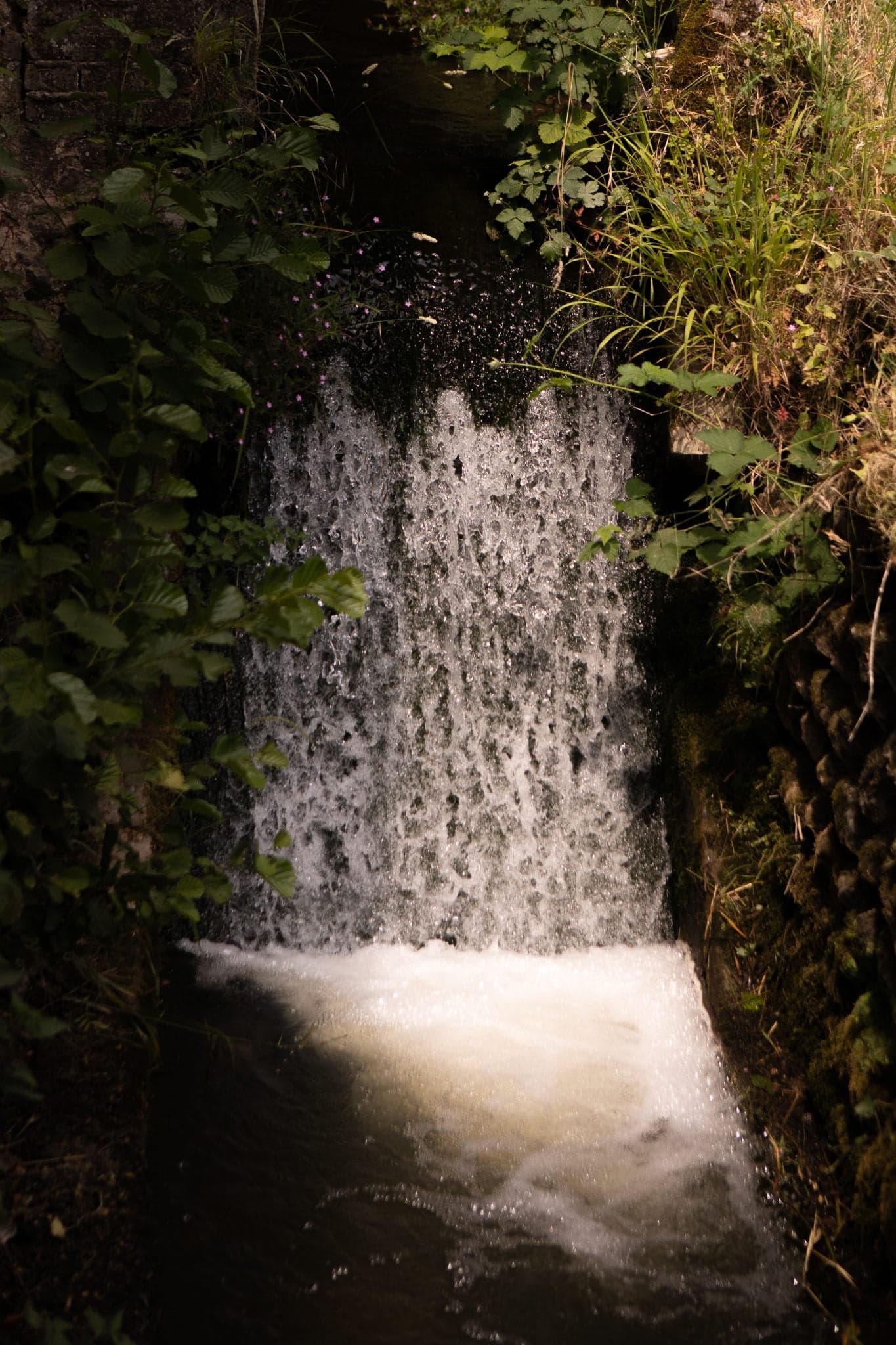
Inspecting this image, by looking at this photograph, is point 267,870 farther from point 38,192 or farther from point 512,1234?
point 38,192

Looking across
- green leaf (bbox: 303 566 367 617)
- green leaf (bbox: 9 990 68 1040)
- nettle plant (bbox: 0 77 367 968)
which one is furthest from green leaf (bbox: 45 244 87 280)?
green leaf (bbox: 9 990 68 1040)

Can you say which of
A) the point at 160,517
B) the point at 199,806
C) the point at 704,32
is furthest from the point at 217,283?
the point at 704,32

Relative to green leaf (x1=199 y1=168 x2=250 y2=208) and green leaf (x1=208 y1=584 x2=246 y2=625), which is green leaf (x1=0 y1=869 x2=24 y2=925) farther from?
green leaf (x1=199 y1=168 x2=250 y2=208)

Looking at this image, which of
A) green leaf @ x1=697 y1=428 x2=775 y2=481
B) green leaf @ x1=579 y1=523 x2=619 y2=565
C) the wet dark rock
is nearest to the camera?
the wet dark rock

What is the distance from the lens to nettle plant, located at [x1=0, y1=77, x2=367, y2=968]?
1.91 m

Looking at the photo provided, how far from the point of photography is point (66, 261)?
2.16m

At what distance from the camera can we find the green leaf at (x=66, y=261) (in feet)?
7.07

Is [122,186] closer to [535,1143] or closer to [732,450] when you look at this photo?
[732,450]

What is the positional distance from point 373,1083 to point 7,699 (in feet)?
5.23

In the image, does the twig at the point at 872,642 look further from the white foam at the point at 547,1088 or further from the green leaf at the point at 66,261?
the green leaf at the point at 66,261

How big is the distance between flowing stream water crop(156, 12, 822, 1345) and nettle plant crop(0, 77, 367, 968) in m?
0.76

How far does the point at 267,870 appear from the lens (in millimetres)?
2199

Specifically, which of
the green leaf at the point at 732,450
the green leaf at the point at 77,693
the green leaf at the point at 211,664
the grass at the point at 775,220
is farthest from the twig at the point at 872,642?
the green leaf at the point at 77,693

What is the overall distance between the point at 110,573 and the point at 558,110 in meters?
2.95
